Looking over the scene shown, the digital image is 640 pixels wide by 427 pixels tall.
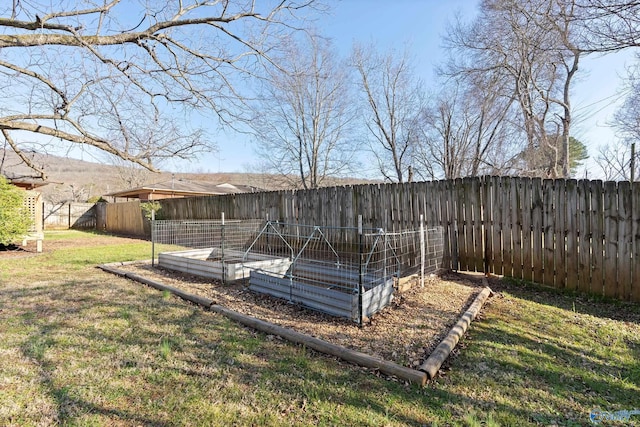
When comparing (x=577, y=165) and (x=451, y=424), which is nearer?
(x=451, y=424)

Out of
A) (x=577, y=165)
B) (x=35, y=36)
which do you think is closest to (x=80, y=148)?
(x=35, y=36)

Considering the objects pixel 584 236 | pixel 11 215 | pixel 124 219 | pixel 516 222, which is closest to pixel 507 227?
pixel 516 222

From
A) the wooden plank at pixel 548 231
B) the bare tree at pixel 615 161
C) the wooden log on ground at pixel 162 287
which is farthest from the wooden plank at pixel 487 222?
the bare tree at pixel 615 161

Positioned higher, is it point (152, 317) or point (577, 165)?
point (577, 165)

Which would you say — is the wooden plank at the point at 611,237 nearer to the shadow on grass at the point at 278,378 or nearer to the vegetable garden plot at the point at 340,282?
the shadow on grass at the point at 278,378

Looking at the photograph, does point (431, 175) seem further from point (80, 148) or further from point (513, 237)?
point (80, 148)

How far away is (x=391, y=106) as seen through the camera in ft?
56.4

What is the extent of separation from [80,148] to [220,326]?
372 centimetres

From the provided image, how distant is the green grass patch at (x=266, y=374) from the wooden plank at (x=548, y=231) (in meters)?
1.01

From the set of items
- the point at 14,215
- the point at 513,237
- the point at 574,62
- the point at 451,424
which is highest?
the point at 574,62

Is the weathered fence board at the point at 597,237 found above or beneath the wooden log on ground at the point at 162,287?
above

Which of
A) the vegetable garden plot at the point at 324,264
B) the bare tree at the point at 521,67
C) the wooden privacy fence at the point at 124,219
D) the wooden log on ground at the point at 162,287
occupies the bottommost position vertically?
the wooden log on ground at the point at 162,287

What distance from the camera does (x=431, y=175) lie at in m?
17.8

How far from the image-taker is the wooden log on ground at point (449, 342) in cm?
243
